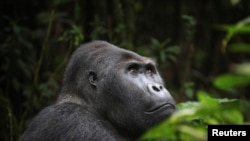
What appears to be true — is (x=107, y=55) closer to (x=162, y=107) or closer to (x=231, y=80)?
(x=162, y=107)

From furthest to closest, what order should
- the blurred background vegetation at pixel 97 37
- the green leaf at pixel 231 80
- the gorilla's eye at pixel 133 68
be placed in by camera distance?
the blurred background vegetation at pixel 97 37
the gorilla's eye at pixel 133 68
the green leaf at pixel 231 80

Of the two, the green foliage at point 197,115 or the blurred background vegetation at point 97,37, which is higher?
the blurred background vegetation at point 97,37

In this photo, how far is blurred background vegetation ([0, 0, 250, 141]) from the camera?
6082 millimetres

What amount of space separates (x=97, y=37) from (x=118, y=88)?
2.47m

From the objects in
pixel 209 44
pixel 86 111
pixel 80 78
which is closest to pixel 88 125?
pixel 86 111

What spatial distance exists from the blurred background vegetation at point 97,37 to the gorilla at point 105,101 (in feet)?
4.17

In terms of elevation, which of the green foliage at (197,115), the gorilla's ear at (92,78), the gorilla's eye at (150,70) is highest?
the gorilla's eye at (150,70)

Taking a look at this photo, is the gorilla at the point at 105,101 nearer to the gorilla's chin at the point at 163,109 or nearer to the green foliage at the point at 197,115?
the gorilla's chin at the point at 163,109

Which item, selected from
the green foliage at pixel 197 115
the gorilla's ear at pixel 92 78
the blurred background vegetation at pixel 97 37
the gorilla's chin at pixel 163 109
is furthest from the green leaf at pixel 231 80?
the blurred background vegetation at pixel 97 37

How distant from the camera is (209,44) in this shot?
769 cm

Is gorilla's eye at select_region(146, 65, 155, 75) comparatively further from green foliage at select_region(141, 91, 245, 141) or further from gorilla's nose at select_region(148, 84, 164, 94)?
green foliage at select_region(141, 91, 245, 141)

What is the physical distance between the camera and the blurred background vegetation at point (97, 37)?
6082 millimetres

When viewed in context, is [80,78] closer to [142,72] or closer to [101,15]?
[142,72]

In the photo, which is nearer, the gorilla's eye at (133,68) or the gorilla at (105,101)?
the gorilla at (105,101)
